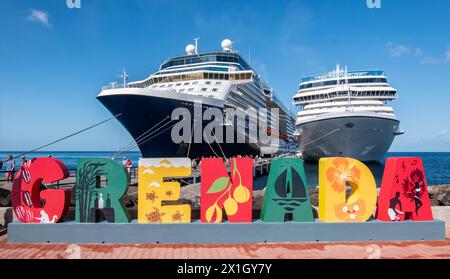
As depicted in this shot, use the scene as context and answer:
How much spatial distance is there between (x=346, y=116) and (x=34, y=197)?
3040 centimetres

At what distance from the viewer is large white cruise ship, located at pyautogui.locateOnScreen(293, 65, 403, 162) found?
3509 cm

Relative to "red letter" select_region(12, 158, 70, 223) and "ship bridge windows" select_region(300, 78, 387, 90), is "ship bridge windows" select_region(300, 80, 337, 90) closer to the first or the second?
"ship bridge windows" select_region(300, 78, 387, 90)

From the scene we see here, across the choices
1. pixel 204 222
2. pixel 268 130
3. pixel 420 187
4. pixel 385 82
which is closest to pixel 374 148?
pixel 385 82

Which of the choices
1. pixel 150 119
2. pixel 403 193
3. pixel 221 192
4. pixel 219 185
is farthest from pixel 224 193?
pixel 150 119

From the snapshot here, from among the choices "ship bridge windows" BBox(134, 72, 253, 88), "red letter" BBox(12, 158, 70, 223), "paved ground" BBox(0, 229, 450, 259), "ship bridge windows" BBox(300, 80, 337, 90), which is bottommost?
"paved ground" BBox(0, 229, 450, 259)

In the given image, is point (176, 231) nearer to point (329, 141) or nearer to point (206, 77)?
point (329, 141)

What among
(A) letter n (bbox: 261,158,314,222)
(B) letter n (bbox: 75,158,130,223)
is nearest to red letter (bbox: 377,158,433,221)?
(A) letter n (bbox: 261,158,314,222)

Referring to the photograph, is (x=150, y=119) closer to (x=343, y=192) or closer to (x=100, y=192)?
(x=100, y=192)

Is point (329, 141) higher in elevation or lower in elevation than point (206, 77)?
lower

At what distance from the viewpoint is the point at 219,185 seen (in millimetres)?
8773

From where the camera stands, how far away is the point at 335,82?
157ft

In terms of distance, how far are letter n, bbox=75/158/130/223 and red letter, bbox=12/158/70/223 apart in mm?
433

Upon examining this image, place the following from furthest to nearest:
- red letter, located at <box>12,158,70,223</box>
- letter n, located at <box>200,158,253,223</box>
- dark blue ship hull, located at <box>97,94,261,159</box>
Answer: dark blue ship hull, located at <box>97,94,261,159</box>, letter n, located at <box>200,158,253,223</box>, red letter, located at <box>12,158,70,223</box>
